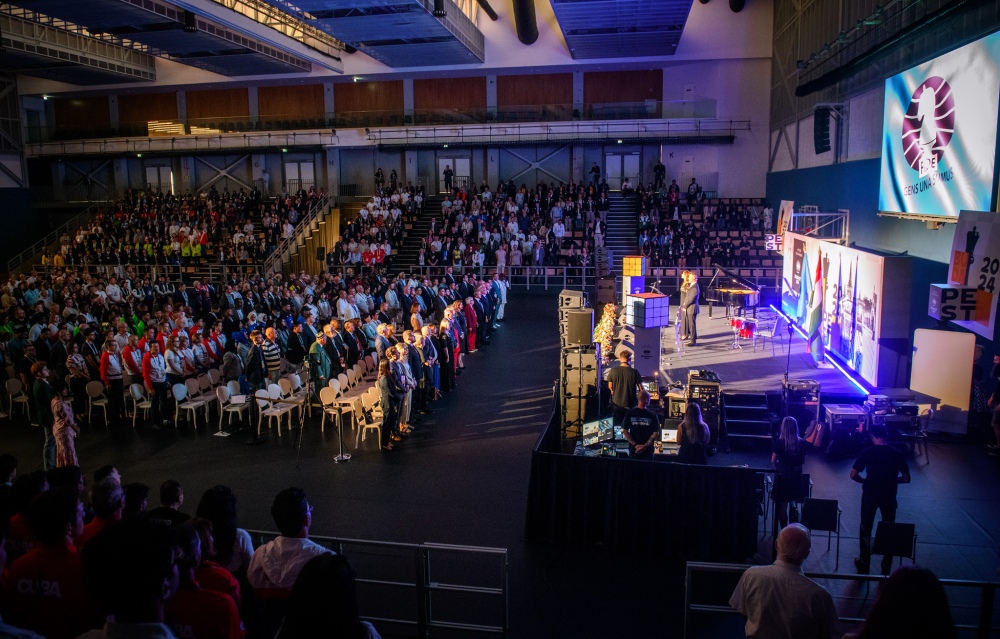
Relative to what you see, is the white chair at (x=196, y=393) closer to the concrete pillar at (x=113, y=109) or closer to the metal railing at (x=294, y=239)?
the metal railing at (x=294, y=239)

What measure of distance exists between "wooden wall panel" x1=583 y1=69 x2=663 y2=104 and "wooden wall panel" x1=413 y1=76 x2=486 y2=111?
14.8 feet

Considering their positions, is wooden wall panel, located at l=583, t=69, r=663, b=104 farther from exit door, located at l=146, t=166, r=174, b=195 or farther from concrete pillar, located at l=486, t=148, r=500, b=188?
exit door, located at l=146, t=166, r=174, b=195

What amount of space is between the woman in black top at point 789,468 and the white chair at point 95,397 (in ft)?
31.5

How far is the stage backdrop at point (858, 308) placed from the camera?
1003 centimetres

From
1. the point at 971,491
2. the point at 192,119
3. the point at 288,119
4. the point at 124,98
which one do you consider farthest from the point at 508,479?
the point at 124,98

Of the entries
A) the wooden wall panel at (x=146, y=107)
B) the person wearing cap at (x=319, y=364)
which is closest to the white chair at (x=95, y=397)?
the person wearing cap at (x=319, y=364)

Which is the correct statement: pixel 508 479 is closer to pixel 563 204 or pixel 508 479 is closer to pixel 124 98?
pixel 563 204

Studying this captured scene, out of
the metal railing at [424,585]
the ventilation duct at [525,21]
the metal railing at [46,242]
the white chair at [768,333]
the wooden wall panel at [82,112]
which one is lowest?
the metal railing at [424,585]

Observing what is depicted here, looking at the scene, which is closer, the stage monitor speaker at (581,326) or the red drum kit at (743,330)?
the stage monitor speaker at (581,326)

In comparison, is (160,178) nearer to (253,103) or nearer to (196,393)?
(253,103)

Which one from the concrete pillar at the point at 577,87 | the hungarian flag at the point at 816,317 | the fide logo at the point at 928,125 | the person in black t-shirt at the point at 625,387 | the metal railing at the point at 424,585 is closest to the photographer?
the metal railing at the point at 424,585

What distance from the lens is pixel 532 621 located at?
5.54 m

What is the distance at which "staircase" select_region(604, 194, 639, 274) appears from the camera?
24844mm

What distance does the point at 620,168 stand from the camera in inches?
1192
